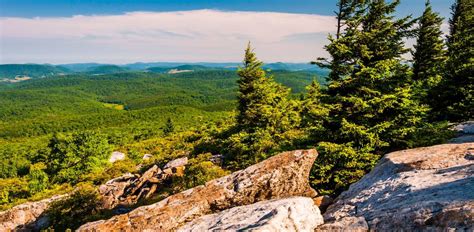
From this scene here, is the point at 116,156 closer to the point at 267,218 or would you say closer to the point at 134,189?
the point at 134,189

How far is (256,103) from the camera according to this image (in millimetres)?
27828

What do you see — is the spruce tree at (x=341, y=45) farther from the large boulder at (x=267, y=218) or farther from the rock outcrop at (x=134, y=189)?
the rock outcrop at (x=134, y=189)

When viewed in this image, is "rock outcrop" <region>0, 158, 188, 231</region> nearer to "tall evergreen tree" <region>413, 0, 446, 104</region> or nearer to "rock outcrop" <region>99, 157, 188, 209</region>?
"rock outcrop" <region>99, 157, 188, 209</region>

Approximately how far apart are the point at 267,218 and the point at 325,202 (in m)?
4.08

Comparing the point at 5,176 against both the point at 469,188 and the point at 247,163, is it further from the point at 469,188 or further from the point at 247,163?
the point at 469,188

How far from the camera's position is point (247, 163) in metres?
24.4

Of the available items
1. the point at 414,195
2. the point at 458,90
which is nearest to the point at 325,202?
the point at 414,195

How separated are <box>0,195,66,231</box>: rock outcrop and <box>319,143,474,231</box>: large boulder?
71.8 ft

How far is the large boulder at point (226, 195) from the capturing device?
11305mm

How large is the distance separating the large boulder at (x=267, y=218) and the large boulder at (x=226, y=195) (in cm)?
87

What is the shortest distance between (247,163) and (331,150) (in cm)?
1056

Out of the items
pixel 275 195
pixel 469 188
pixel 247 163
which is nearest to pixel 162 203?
pixel 275 195

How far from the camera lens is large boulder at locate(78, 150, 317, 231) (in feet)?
37.1

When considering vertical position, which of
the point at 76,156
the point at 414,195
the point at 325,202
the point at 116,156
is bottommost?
the point at 116,156
